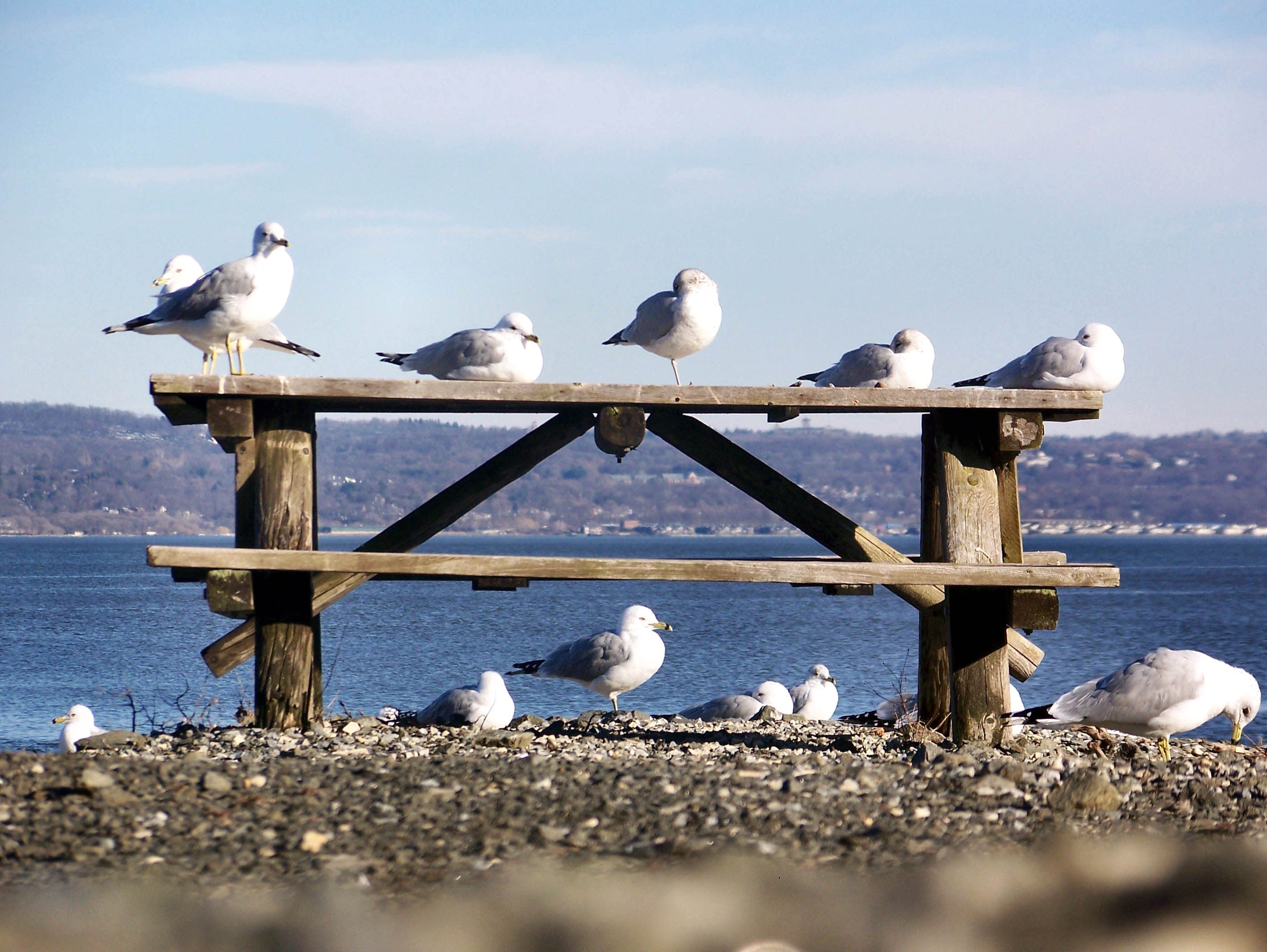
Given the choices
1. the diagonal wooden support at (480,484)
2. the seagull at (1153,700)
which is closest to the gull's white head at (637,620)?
the diagonal wooden support at (480,484)

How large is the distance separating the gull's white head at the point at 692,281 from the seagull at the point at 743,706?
4.64 metres

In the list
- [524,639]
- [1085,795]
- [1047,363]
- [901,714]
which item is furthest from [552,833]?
[524,639]

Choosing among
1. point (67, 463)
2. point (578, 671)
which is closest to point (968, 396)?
point (578, 671)

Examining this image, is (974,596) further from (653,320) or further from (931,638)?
(653,320)

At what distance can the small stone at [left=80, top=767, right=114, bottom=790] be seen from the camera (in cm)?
564

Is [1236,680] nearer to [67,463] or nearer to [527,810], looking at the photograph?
[527,810]

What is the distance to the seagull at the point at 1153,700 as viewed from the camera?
8.61 meters

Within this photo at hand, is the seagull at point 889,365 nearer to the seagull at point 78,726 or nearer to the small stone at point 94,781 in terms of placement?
the small stone at point 94,781

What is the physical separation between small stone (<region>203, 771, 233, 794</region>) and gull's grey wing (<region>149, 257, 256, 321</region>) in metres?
3.48

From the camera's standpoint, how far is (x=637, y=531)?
609 feet

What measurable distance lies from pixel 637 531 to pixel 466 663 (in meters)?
149

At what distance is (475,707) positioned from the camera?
11.5 metres

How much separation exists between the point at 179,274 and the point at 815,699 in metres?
9.20

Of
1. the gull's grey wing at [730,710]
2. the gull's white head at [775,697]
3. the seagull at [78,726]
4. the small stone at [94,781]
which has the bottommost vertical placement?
the seagull at [78,726]
